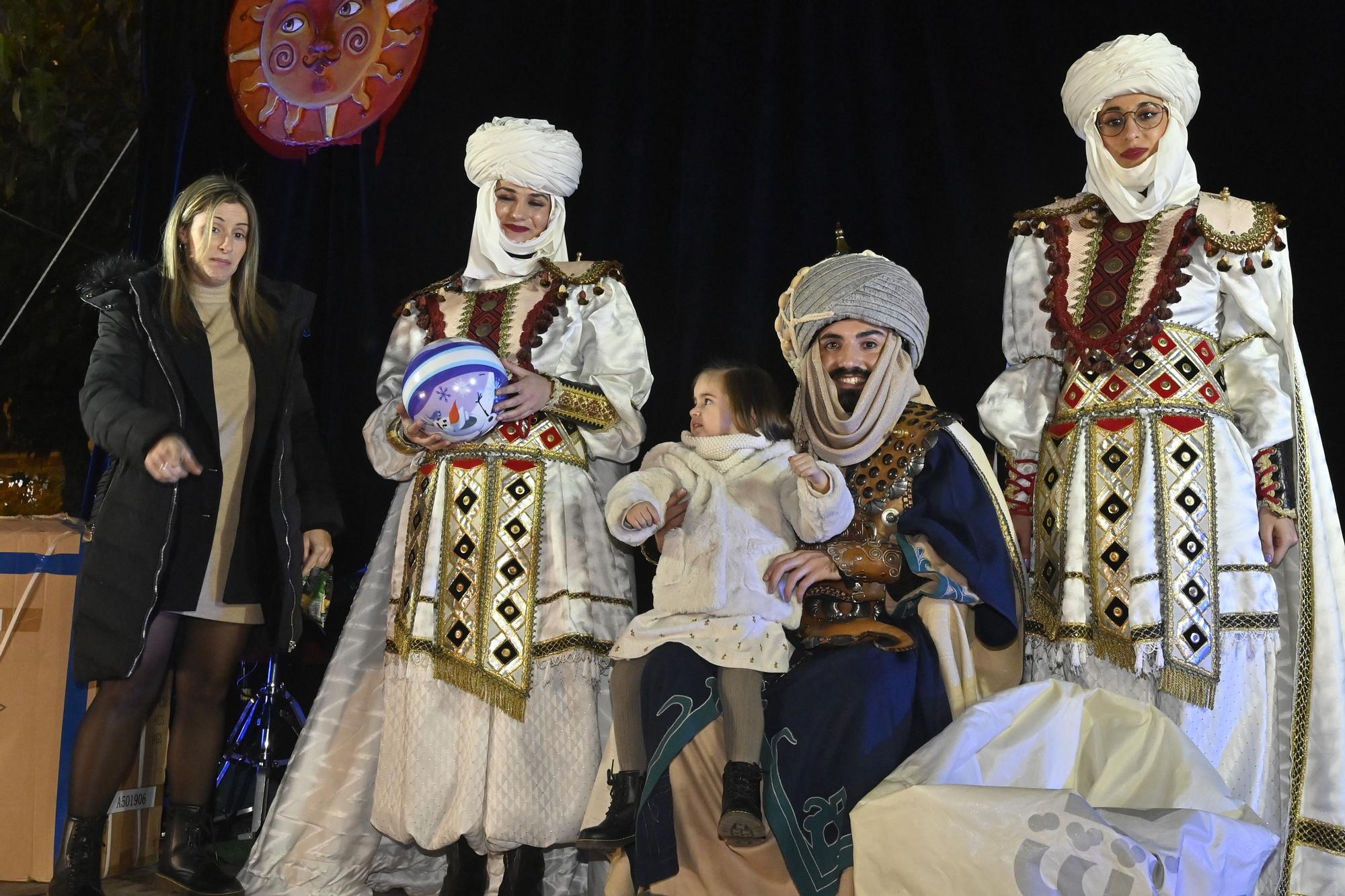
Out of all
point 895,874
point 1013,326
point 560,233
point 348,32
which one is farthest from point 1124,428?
point 348,32

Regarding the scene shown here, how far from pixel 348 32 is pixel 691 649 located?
2973 millimetres

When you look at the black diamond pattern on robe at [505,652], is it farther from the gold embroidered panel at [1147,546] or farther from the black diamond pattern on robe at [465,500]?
the gold embroidered panel at [1147,546]

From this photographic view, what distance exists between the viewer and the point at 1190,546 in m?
2.72

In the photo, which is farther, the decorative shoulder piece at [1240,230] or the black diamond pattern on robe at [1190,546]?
the decorative shoulder piece at [1240,230]

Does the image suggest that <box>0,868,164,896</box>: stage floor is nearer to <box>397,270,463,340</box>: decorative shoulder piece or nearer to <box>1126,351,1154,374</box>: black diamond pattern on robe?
<box>397,270,463,340</box>: decorative shoulder piece

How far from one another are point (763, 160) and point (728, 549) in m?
1.46

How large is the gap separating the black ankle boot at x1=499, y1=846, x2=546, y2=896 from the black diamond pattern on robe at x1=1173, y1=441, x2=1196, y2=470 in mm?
1674

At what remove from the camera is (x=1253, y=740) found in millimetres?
Result: 2674

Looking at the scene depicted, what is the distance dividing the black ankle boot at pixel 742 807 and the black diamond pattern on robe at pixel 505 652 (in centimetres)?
73

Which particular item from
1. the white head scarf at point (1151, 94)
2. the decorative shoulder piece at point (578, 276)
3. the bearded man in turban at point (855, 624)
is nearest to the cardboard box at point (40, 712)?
the decorative shoulder piece at point (578, 276)

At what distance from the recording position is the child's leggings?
102 inches

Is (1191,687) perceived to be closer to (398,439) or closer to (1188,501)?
(1188,501)

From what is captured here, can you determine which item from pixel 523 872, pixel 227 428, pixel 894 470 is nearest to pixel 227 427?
pixel 227 428

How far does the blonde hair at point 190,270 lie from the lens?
11.2 feet
